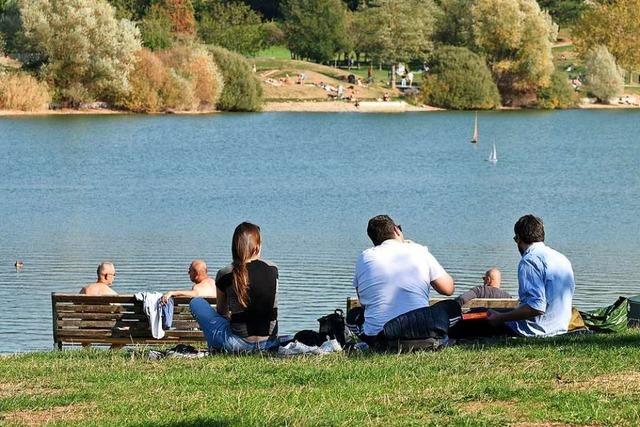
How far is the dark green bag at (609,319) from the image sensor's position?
32.0ft

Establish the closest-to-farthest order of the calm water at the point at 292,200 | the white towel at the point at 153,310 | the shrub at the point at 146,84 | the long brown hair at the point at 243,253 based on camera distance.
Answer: the long brown hair at the point at 243,253 → the white towel at the point at 153,310 → the calm water at the point at 292,200 → the shrub at the point at 146,84

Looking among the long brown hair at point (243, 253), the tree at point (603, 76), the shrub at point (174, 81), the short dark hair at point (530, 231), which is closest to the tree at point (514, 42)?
the tree at point (603, 76)

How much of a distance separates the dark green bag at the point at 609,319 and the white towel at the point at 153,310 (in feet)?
11.6

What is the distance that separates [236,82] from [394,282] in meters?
68.2

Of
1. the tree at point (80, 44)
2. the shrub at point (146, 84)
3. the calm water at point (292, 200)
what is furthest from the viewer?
the shrub at point (146, 84)

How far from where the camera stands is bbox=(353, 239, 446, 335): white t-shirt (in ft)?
28.5

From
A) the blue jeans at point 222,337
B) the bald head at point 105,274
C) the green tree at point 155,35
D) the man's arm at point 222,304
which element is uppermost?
the green tree at point 155,35

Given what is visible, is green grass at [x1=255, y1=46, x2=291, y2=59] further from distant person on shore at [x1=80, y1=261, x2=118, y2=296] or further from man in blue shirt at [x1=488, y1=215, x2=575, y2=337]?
man in blue shirt at [x1=488, y1=215, x2=575, y2=337]

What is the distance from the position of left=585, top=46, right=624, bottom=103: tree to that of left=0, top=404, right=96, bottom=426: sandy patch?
87608 millimetres

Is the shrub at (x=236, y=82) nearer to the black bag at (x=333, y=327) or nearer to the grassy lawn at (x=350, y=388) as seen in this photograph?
the black bag at (x=333, y=327)

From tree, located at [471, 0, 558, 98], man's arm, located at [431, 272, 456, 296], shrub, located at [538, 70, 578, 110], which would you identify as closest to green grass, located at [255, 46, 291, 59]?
tree, located at [471, 0, 558, 98]

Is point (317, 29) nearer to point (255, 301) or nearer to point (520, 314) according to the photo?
point (520, 314)

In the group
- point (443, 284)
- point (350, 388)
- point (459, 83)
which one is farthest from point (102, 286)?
point (459, 83)

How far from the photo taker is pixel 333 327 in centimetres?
890
